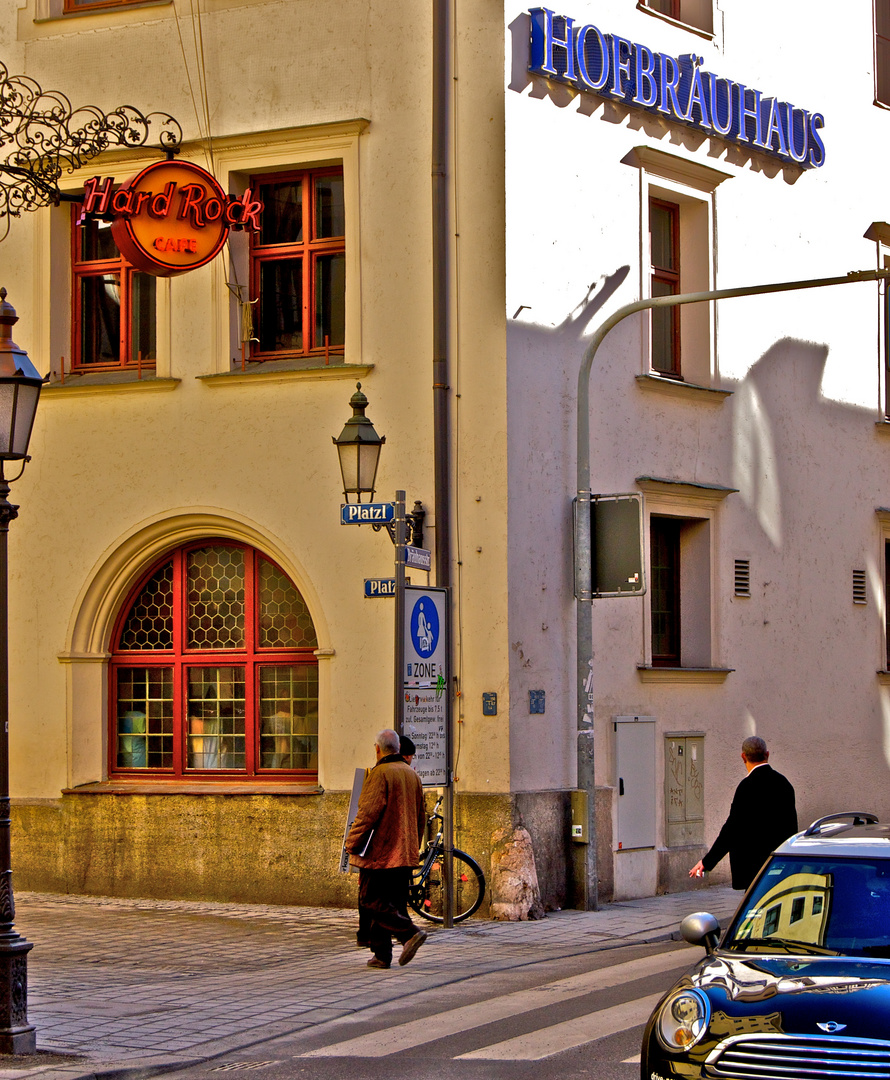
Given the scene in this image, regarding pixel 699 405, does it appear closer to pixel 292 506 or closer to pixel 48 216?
pixel 292 506

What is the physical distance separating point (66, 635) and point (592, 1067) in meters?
9.77

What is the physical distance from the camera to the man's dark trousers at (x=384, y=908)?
12.0 meters

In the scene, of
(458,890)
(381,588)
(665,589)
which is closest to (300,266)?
(381,588)

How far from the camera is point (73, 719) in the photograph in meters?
16.8

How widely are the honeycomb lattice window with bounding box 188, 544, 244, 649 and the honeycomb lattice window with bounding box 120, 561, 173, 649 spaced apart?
265mm

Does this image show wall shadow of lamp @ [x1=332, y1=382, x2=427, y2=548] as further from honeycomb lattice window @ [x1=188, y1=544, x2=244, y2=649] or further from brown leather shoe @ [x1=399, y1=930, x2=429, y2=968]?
brown leather shoe @ [x1=399, y1=930, x2=429, y2=968]

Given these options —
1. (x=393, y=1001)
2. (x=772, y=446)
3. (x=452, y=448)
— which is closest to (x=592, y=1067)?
(x=393, y=1001)

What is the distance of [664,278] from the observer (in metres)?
17.8

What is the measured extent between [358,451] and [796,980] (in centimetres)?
880

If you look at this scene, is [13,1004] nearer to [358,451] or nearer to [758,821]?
[758,821]

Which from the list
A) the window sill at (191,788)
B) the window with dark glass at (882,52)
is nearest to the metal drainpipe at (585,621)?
the window sill at (191,788)

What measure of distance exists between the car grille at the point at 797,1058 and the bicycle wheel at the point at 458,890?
27.3ft

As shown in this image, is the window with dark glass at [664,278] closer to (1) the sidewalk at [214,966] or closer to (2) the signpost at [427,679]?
(2) the signpost at [427,679]

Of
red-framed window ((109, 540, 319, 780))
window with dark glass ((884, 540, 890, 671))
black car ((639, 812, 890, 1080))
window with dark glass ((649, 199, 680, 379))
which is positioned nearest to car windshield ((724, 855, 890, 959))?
black car ((639, 812, 890, 1080))
